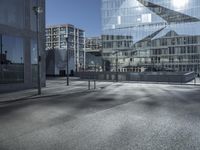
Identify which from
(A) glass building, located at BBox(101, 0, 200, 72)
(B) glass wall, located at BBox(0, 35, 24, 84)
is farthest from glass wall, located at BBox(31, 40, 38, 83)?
(A) glass building, located at BBox(101, 0, 200, 72)

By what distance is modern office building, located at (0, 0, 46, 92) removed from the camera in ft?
77.8

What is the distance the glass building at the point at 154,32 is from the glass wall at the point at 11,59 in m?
65.6

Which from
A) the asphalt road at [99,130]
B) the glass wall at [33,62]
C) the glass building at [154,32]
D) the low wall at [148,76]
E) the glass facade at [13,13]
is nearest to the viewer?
the asphalt road at [99,130]

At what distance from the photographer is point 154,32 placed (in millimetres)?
89562

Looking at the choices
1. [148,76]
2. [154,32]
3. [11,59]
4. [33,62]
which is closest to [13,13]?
[11,59]

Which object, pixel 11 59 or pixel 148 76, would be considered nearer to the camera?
pixel 11 59

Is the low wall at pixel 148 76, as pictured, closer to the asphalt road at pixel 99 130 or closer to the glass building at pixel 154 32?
the asphalt road at pixel 99 130

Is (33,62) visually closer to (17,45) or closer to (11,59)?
(17,45)

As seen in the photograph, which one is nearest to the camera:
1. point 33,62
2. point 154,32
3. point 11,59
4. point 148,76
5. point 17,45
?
point 11,59

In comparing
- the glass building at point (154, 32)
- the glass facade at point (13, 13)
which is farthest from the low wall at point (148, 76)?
the glass building at point (154, 32)

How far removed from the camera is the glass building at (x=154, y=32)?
82.9 metres

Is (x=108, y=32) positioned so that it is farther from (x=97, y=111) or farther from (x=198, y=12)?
(x=97, y=111)

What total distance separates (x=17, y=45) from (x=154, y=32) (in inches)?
2815

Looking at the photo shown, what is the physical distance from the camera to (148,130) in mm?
8398
